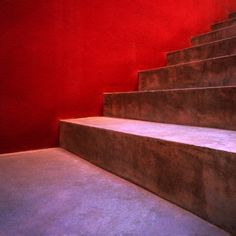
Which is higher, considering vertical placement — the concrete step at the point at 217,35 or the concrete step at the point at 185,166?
the concrete step at the point at 217,35

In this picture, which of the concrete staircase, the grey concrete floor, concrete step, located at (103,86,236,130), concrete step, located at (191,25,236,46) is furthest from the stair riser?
the grey concrete floor

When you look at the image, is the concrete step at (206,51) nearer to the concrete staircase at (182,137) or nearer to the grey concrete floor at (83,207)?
the concrete staircase at (182,137)

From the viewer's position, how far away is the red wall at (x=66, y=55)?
1759 mm

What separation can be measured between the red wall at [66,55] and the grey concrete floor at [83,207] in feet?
1.69

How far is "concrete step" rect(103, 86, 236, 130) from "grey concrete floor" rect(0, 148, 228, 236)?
1.39 ft

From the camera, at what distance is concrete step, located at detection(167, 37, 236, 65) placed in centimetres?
159

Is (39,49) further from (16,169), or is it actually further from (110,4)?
(16,169)

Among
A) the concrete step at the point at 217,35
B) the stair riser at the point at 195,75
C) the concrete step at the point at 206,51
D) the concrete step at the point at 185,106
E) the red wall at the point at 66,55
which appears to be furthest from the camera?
the concrete step at the point at 217,35

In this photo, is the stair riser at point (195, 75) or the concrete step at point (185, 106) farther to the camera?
the stair riser at point (195, 75)

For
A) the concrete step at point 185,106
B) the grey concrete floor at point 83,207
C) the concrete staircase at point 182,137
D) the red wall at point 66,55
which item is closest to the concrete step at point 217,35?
the concrete staircase at point 182,137

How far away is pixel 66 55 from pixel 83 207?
131 centimetres

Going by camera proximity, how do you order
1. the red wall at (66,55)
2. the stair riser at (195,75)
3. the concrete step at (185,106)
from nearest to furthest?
the concrete step at (185,106), the stair riser at (195,75), the red wall at (66,55)

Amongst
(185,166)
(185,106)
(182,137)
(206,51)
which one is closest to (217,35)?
(206,51)

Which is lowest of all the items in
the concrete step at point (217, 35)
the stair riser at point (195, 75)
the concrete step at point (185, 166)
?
the concrete step at point (185, 166)
